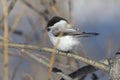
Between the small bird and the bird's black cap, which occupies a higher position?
the bird's black cap

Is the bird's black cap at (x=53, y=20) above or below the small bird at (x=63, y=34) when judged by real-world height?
above

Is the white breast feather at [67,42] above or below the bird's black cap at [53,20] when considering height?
below

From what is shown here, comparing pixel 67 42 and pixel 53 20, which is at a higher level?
pixel 53 20

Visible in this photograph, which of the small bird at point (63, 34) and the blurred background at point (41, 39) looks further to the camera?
the small bird at point (63, 34)

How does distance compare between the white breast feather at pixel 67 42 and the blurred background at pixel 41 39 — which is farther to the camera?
the white breast feather at pixel 67 42

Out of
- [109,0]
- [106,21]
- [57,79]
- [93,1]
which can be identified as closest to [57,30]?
[57,79]

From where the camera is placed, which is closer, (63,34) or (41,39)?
(63,34)

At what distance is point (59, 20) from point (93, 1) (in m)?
5.94

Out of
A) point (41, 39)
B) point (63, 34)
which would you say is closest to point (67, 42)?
point (63, 34)

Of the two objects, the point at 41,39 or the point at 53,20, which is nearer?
the point at 53,20

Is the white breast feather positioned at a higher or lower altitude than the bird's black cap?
lower

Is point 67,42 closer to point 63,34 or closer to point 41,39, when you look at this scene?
point 63,34

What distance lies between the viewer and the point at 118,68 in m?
1.44

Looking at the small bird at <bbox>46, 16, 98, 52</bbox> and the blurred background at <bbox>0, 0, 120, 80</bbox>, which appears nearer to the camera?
the blurred background at <bbox>0, 0, 120, 80</bbox>
